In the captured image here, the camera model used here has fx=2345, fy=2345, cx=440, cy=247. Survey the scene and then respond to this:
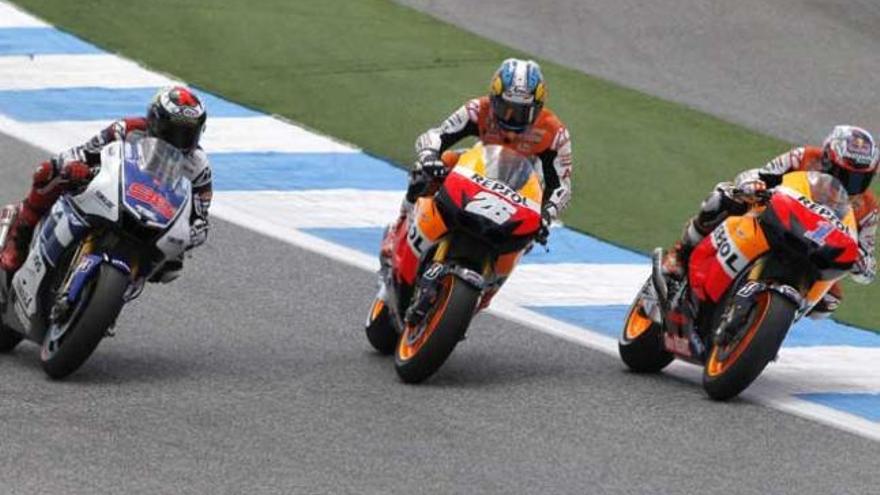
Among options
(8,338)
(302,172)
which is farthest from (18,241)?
(302,172)

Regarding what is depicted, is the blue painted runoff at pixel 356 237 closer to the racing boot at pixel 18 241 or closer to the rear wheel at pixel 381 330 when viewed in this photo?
the rear wheel at pixel 381 330

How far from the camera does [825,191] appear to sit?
11.5m

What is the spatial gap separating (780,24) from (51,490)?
41.5 feet

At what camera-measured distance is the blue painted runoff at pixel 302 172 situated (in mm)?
15383

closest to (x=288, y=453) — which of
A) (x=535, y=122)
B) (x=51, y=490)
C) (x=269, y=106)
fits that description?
(x=51, y=490)

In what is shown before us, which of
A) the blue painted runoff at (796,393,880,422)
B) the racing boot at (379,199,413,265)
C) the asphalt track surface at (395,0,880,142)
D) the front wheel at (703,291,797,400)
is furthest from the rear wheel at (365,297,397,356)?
the asphalt track surface at (395,0,880,142)

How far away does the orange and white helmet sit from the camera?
11609 mm

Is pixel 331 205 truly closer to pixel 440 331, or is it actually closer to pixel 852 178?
pixel 440 331

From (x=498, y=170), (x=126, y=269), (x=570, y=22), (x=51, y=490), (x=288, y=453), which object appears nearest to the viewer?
(x=51, y=490)

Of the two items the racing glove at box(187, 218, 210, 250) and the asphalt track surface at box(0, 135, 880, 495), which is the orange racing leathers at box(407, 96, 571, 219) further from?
the racing glove at box(187, 218, 210, 250)

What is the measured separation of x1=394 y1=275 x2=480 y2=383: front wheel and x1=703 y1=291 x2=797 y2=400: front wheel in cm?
127

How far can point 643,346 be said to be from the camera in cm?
1203

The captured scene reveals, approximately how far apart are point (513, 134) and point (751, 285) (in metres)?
1.45

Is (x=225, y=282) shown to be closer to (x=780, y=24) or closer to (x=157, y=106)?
(x=157, y=106)
